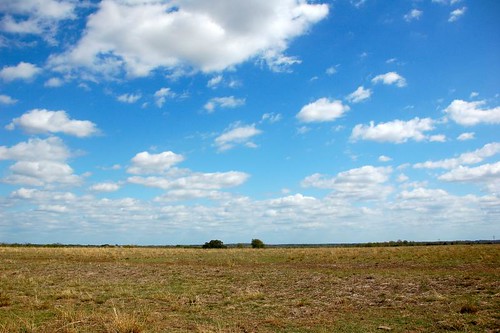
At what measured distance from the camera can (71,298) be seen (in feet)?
56.6

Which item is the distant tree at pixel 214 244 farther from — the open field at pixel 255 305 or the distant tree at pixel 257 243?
the open field at pixel 255 305

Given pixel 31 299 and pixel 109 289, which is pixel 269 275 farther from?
pixel 31 299

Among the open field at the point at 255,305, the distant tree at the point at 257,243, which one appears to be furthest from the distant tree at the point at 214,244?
the open field at the point at 255,305

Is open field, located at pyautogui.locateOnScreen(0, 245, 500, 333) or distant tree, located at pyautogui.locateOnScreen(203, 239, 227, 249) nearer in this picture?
open field, located at pyautogui.locateOnScreen(0, 245, 500, 333)

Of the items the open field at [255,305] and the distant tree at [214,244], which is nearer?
the open field at [255,305]

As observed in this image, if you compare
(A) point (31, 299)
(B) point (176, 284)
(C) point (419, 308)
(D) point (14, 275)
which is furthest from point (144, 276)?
(C) point (419, 308)

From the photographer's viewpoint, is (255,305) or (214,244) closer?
(255,305)

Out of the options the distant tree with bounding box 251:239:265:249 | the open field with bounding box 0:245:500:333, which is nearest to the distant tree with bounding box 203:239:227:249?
the distant tree with bounding box 251:239:265:249

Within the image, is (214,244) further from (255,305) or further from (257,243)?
(255,305)

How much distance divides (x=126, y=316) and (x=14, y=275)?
19.3 meters

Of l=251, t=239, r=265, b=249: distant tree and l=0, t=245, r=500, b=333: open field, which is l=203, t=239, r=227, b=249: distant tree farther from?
l=0, t=245, r=500, b=333: open field

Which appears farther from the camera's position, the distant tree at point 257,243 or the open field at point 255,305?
the distant tree at point 257,243

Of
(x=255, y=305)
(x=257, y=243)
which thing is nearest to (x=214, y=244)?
(x=257, y=243)

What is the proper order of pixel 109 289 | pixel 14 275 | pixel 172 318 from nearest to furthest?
pixel 172 318 → pixel 109 289 → pixel 14 275
